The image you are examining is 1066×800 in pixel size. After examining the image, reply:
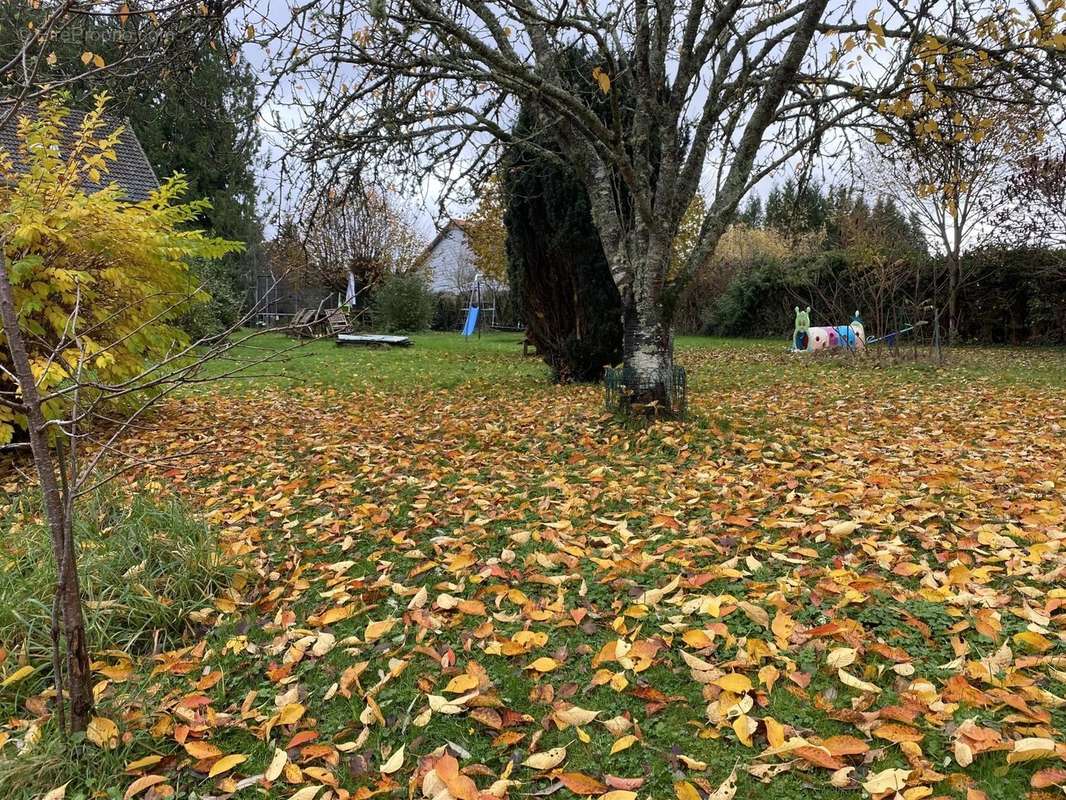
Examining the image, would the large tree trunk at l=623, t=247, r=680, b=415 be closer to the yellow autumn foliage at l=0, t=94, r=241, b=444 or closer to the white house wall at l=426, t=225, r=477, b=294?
the yellow autumn foliage at l=0, t=94, r=241, b=444

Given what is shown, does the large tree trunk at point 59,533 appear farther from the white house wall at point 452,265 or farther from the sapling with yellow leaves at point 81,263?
the white house wall at point 452,265

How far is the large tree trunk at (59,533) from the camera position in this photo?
1572 mm

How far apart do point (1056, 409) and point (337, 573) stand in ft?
22.0

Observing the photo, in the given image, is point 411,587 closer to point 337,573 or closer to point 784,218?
point 337,573

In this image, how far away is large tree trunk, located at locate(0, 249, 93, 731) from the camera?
61.9 inches

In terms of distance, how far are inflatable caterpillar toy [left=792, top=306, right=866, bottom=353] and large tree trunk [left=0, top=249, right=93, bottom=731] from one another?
11655 mm

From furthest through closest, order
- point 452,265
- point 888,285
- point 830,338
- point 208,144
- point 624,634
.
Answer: point 452,265
point 208,144
point 830,338
point 888,285
point 624,634

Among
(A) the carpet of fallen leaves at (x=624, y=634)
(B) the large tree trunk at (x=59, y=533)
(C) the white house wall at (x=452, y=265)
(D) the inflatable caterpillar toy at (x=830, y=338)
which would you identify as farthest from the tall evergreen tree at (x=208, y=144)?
(D) the inflatable caterpillar toy at (x=830, y=338)

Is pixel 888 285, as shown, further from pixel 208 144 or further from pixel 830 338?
pixel 208 144

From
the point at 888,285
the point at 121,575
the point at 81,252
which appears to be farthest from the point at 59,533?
the point at 888,285

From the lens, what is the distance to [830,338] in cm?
1237

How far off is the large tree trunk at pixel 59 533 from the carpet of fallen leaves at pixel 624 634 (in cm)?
13

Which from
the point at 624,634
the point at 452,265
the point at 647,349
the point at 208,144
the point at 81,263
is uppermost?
the point at 208,144

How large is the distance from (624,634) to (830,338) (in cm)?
1169
